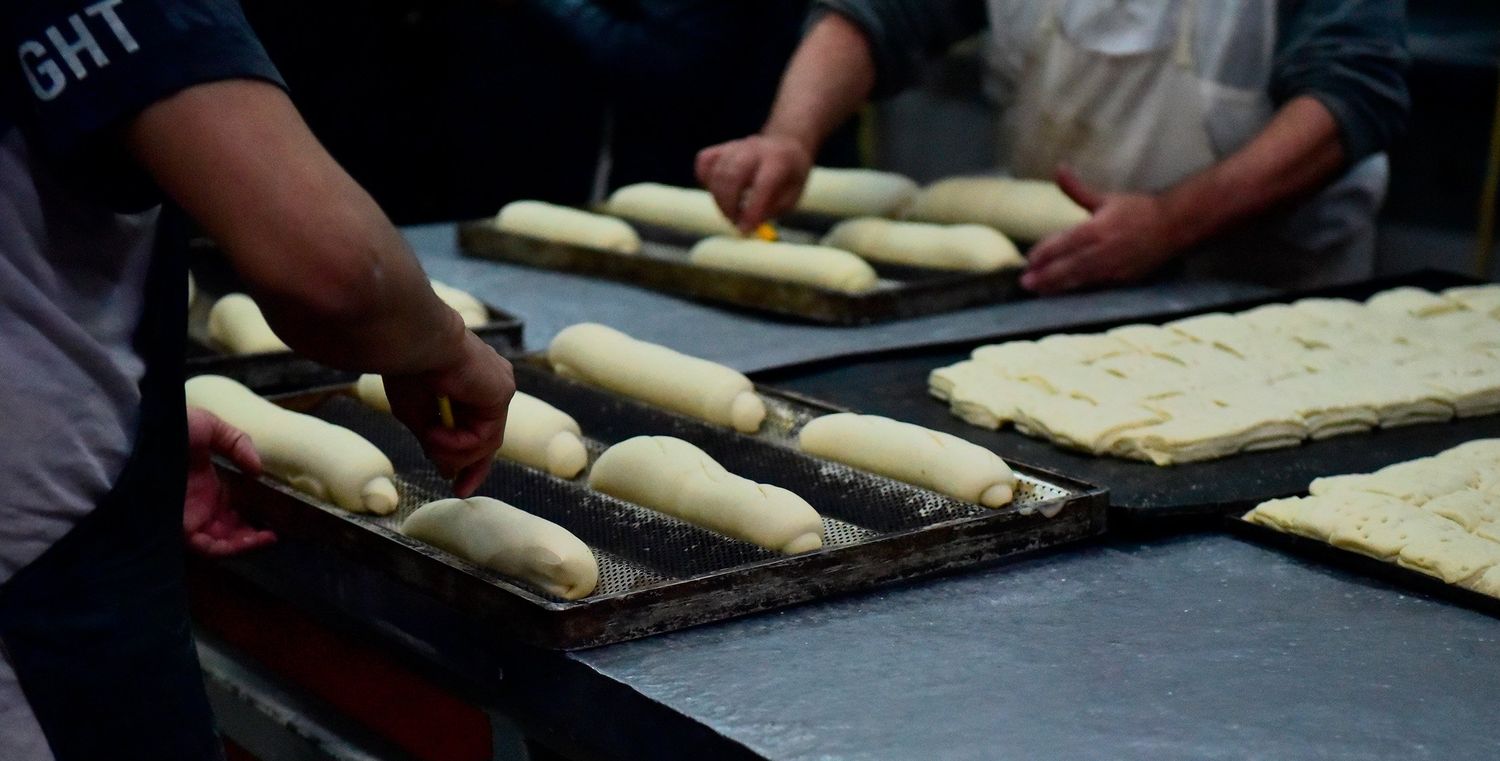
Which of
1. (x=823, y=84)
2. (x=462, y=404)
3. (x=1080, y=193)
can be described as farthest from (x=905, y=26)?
(x=462, y=404)

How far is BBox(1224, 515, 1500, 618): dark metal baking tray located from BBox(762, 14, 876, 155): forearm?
5.88ft

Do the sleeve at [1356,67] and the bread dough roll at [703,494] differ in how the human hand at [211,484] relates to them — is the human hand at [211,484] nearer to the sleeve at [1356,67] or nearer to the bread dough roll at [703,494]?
the bread dough roll at [703,494]

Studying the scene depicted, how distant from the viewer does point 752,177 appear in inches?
123

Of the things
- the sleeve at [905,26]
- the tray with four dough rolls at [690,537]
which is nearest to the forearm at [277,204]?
the tray with four dough rolls at [690,537]

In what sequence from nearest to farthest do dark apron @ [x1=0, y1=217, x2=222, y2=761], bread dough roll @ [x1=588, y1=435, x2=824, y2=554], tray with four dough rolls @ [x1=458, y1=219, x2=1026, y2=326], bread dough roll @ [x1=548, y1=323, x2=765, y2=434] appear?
1. dark apron @ [x1=0, y1=217, x2=222, y2=761]
2. bread dough roll @ [x1=588, y1=435, x2=824, y2=554]
3. bread dough roll @ [x1=548, y1=323, x2=765, y2=434]
4. tray with four dough rolls @ [x1=458, y1=219, x2=1026, y2=326]

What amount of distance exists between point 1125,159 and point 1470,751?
7.11 ft

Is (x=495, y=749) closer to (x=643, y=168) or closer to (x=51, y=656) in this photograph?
(x=51, y=656)

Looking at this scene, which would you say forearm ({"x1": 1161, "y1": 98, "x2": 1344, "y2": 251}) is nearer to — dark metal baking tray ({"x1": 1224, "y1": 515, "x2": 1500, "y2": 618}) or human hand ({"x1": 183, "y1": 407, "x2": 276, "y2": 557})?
dark metal baking tray ({"x1": 1224, "y1": 515, "x2": 1500, "y2": 618})

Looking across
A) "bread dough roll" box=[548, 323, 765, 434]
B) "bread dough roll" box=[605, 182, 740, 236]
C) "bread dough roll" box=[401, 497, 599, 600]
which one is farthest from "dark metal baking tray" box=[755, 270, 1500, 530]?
"bread dough roll" box=[605, 182, 740, 236]

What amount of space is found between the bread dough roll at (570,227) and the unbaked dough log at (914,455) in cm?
122

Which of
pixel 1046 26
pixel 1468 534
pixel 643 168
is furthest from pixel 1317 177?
pixel 643 168

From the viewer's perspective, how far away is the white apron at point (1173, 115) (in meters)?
3.13

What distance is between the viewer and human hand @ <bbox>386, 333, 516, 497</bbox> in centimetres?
126

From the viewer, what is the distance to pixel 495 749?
157 cm
